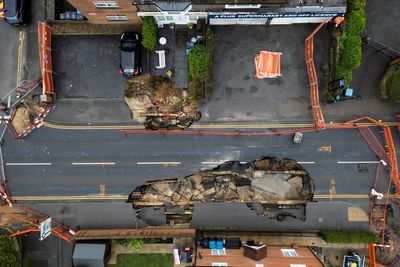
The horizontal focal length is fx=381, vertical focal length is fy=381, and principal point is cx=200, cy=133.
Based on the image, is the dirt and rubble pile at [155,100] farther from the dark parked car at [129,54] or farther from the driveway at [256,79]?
the driveway at [256,79]

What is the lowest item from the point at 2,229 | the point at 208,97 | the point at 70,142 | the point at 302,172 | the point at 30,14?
the point at 2,229

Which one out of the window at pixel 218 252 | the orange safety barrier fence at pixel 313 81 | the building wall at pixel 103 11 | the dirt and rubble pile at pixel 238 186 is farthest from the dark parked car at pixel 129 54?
the window at pixel 218 252

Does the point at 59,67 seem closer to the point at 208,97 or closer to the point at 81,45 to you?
A: the point at 81,45

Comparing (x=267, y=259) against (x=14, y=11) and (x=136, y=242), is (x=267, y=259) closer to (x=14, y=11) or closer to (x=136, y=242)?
(x=136, y=242)

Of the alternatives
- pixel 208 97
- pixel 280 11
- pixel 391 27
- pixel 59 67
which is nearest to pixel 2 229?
pixel 59 67

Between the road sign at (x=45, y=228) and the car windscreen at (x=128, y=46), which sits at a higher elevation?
the car windscreen at (x=128, y=46)

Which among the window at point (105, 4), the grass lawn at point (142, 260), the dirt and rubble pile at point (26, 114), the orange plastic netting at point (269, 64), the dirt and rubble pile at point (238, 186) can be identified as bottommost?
the grass lawn at point (142, 260)

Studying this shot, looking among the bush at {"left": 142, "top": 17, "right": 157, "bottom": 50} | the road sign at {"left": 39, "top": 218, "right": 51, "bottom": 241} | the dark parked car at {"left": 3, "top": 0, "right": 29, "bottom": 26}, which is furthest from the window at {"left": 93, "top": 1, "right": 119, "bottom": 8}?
the road sign at {"left": 39, "top": 218, "right": 51, "bottom": 241}
